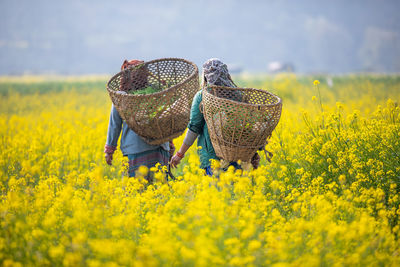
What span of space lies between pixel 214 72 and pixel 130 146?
106 cm

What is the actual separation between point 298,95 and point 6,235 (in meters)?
10.3

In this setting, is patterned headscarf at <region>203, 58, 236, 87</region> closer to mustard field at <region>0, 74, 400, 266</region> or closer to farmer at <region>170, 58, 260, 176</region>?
farmer at <region>170, 58, 260, 176</region>

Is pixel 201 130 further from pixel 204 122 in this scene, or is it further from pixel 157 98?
pixel 157 98

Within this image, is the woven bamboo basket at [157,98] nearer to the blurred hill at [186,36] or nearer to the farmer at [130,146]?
the farmer at [130,146]

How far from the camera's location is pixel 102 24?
418ft

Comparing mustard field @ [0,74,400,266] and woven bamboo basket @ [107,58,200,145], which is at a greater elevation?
woven bamboo basket @ [107,58,200,145]

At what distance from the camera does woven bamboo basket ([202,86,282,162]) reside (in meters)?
2.20

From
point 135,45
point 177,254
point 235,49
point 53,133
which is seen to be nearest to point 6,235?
point 177,254

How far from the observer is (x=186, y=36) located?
125062 mm

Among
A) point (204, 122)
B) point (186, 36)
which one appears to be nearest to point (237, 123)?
point (204, 122)

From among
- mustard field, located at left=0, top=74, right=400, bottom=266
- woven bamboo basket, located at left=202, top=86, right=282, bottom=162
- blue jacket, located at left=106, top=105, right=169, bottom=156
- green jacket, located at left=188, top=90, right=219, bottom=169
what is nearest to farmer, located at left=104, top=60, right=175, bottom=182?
blue jacket, located at left=106, top=105, right=169, bottom=156

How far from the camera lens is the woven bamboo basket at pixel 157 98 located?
2.49 meters

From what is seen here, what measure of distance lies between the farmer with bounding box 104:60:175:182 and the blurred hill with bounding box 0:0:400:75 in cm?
9166

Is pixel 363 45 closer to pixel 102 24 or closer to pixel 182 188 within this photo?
pixel 102 24
